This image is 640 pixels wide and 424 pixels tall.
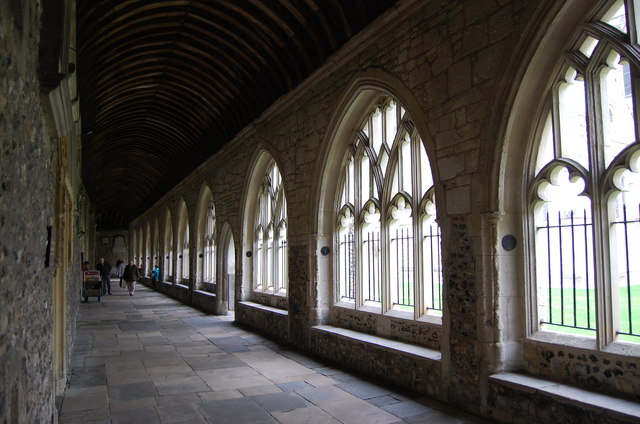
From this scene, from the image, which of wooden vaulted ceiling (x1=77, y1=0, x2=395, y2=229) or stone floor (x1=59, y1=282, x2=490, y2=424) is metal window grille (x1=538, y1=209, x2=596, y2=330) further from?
wooden vaulted ceiling (x1=77, y1=0, x2=395, y2=229)

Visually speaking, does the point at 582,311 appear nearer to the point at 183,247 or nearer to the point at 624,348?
the point at 624,348

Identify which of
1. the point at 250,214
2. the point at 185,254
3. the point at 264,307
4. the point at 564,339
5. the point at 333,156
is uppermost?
the point at 333,156

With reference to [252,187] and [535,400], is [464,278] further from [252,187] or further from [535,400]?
[252,187]

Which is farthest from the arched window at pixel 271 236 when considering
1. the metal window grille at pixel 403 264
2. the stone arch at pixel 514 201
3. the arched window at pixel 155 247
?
the arched window at pixel 155 247

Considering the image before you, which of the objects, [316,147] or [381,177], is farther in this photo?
[316,147]

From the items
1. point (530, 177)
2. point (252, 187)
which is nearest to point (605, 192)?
point (530, 177)

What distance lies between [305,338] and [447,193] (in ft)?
10.3

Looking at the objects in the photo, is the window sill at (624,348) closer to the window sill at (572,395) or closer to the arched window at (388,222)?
the window sill at (572,395)

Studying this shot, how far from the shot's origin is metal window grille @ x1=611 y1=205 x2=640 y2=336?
3.28 metres

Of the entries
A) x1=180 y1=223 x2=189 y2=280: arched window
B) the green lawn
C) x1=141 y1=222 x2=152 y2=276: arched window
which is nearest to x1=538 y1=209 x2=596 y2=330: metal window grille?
the green lawn

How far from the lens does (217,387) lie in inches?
194

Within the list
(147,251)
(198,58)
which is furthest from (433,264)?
(147,251)

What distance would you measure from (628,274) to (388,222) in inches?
99.3

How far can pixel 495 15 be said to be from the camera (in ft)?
12.9
